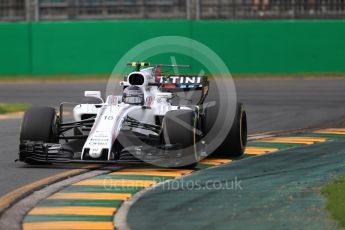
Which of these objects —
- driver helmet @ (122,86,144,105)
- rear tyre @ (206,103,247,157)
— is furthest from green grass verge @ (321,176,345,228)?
driver helmet @ (122,86,144,105)

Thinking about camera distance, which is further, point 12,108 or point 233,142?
point 12,108

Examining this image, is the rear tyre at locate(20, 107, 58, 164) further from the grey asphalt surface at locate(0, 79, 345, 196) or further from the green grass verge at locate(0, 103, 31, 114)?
the green grass verge at locate(0, 103, 31, 114)

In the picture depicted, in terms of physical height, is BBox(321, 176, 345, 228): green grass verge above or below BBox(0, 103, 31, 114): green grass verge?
above

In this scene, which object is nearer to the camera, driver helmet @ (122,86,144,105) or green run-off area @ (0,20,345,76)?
driver helmet @ (122,86,144,105)

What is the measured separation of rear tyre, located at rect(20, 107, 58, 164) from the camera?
1376 cm

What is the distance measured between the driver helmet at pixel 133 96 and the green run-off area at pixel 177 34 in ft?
64.7

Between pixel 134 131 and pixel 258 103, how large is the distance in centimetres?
1193

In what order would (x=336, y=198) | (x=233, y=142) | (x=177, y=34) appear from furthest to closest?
(x=177, y=34) < (x=233, y=142) < (x=336, y=198)

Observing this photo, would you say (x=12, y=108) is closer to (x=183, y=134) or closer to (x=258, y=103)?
(x=258, y=103)

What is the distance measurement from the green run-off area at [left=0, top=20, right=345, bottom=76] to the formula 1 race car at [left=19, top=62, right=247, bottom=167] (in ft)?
63.5

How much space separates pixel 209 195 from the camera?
36.3 ft

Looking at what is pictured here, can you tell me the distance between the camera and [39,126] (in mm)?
13812

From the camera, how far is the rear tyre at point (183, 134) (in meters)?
13.4

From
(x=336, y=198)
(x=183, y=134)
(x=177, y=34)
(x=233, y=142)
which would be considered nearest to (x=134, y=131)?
(x=183, y=134)
